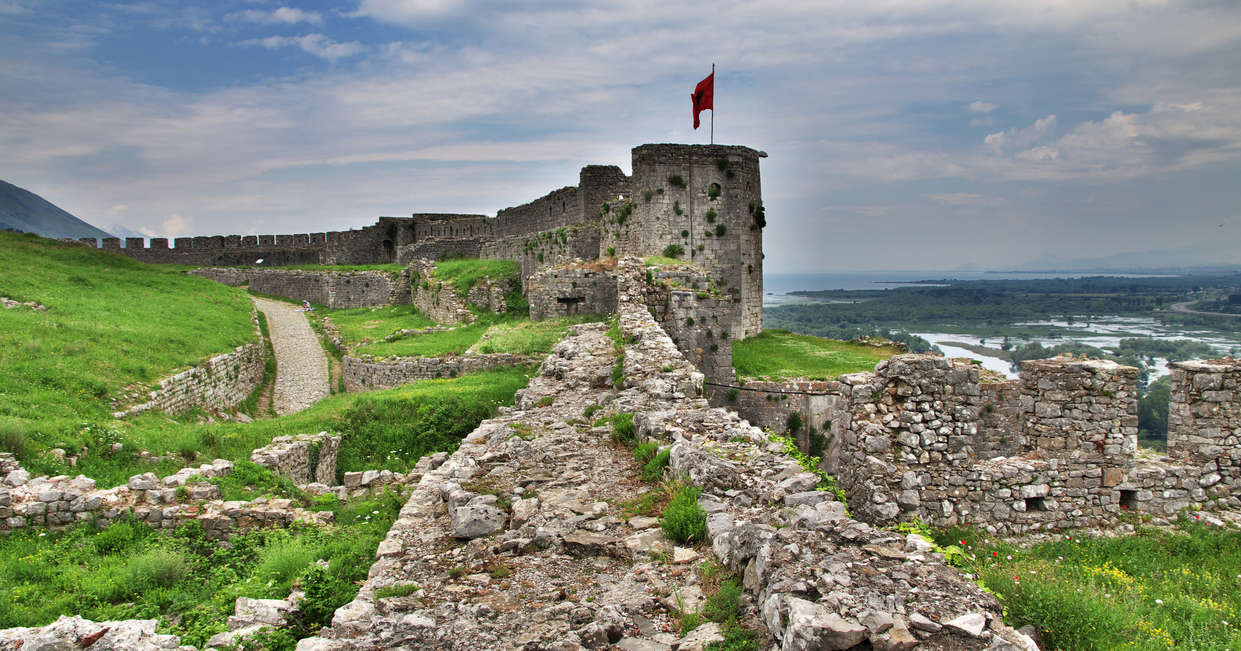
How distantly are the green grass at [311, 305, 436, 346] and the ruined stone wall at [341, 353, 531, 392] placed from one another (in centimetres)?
497

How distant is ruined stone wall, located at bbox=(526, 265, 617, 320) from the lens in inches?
708

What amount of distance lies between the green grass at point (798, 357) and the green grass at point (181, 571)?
1514cm

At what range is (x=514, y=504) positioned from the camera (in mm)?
5840

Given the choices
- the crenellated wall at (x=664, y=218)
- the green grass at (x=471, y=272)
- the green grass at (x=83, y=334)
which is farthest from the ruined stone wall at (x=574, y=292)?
the green grass at (x=83, y=334)

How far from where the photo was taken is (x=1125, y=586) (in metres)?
6.76

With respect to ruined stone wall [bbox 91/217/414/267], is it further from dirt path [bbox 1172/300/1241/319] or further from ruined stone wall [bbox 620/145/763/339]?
dirt path [bbox 1172/300/1241/319]

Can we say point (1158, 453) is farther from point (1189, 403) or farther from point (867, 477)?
point (867, 477)

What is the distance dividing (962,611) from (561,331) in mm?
14068

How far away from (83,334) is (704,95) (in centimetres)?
2032

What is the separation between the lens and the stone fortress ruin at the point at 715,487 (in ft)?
11.7

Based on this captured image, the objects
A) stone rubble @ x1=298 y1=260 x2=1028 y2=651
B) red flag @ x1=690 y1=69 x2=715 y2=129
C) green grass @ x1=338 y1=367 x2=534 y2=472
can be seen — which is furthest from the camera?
red flag @ x1=690 y1=69 x2=715 y2=129

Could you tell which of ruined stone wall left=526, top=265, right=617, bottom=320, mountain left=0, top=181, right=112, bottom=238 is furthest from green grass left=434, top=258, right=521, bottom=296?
mountain left=0, top=181, right=112, bottom=238

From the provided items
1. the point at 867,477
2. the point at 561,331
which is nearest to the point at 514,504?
the point at 867,477

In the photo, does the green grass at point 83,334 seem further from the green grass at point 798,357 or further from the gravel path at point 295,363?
the green grass at point 798,357
